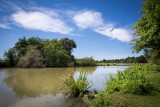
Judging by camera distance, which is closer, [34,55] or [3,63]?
[34,55]

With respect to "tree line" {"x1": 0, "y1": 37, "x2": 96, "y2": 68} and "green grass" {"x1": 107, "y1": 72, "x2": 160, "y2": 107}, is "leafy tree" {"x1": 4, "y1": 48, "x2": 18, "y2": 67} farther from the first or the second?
"green grass" {"x1": 107, "y1": 72, "x2": 160, "y2": 107}

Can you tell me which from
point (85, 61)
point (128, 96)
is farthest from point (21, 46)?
point (128, 96)

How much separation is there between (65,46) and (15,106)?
205 feet

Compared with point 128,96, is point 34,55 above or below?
above

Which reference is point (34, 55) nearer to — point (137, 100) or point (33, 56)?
point (33, 56)

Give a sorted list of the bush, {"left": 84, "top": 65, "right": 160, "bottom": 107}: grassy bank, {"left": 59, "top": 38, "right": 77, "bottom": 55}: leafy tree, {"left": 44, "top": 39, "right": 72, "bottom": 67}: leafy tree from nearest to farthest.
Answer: {"left": 84, "top": 65, "right": 160, "bottom": 107}: grassy bank → the bush → {"left": 44, "top": 39, "right": 72, "bottom": 67}: leafy tree → {"left": 59, "top": 38, "right": 77, "bottom": 55}: leafy tree

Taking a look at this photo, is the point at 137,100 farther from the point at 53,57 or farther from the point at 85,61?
the point at 85,61

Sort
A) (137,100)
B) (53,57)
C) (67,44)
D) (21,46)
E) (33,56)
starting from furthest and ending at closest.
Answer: (67,44), (21,46), (53,57), (33,56), (137,100)

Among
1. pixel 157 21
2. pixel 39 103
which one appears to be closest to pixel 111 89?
pixel 39 103

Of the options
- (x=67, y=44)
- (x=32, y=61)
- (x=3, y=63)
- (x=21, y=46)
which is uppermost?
(x=67, y=44)

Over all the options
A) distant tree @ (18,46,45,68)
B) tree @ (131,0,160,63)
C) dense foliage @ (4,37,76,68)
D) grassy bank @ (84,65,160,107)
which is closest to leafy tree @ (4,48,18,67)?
dense foliage @ (4,37,76,68)

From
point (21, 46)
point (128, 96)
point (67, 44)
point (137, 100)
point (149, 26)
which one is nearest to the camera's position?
point (137, 100)

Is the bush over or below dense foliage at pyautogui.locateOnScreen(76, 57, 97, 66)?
below

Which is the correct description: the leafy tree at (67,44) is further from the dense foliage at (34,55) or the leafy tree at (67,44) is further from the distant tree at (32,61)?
the distant tree at (32,61)
